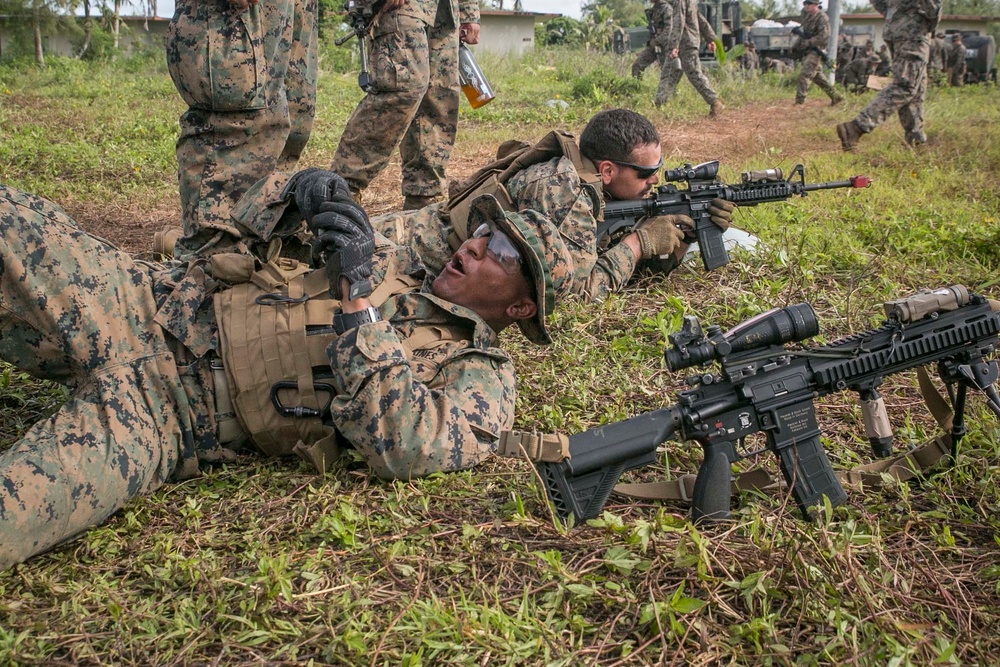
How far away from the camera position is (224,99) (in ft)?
12.1

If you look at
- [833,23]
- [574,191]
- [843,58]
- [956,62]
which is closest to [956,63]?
[956,62]

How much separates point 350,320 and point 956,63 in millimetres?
18511

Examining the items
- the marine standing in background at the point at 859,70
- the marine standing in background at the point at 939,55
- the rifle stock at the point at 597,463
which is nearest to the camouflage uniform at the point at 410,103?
the rifle stock at the point at 597,463

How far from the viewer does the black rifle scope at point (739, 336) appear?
2494 millimetres

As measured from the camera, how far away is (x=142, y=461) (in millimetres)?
2588

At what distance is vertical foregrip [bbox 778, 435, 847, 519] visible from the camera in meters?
2.59

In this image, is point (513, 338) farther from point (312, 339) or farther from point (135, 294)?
point (135, 294)

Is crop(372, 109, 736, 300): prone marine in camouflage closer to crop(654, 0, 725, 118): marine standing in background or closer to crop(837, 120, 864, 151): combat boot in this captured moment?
crop(837, 120, 864, 151): combat boot

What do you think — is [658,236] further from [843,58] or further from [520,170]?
[843,58]

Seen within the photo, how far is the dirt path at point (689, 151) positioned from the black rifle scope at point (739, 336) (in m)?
3.83

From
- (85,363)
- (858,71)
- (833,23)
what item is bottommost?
(85,363)

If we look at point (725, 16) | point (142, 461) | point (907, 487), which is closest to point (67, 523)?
point (142, 461)

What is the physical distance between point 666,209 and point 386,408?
279 cm

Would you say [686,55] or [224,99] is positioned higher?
[686,55]
